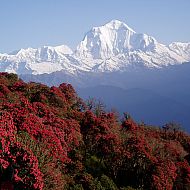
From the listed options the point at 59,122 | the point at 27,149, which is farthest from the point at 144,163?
the point at 27,149

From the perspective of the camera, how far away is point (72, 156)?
3800 cm

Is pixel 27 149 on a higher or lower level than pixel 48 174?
higher

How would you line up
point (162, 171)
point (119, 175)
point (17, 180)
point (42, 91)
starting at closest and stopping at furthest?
point (17, 180), point (162, 171), point (119, 175), point (42, 91)

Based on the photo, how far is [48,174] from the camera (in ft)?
88.7

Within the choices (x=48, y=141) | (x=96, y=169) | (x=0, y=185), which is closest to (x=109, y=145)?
(x=96, y=169)

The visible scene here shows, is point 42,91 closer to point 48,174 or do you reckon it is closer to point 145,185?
point 145,185

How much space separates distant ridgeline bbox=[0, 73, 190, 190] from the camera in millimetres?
26359

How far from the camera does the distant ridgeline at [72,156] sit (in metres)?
26.4

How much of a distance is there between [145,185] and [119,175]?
3.12 metres

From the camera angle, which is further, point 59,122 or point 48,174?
point 59,122

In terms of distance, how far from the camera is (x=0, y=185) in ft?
84.3

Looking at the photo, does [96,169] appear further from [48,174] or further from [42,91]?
[42,91]

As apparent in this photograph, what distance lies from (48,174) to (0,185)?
3227mm

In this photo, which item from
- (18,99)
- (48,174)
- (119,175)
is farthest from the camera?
(18,99)
